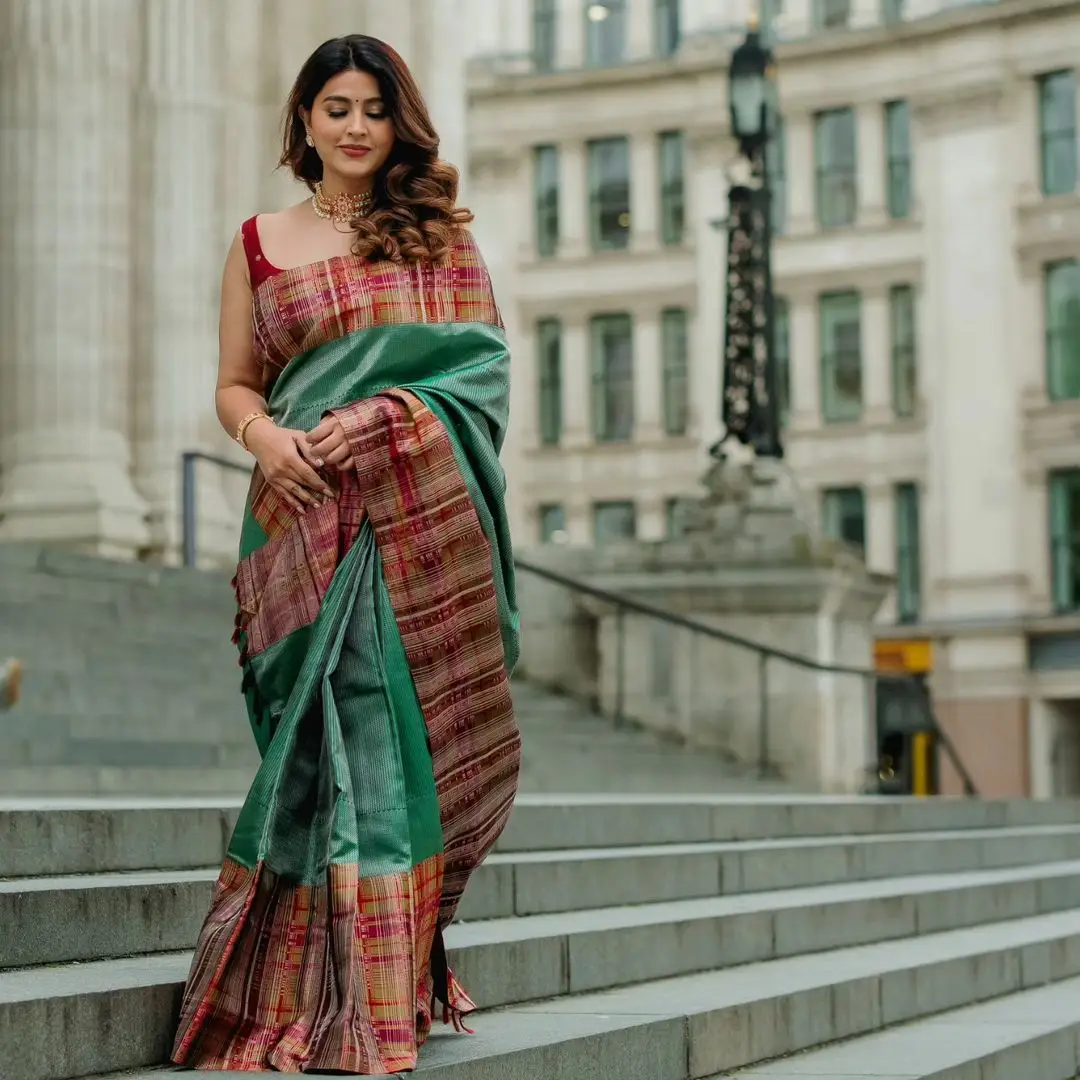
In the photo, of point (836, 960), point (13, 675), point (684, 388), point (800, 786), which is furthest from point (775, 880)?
point (684, 388)

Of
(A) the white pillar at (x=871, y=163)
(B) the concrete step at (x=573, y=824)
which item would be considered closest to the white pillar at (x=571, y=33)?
(A) the white pillar at (x=871, y=163)

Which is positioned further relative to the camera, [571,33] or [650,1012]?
[571,33]

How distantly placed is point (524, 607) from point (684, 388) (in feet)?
101

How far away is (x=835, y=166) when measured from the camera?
4628 centimetres

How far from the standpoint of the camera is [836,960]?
25.7 feet

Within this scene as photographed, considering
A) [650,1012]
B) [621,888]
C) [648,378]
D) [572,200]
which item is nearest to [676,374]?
[648,378]

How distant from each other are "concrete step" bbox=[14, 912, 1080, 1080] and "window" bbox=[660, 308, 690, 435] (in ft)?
123

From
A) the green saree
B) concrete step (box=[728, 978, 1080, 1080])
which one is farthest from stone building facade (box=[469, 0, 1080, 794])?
the green saree

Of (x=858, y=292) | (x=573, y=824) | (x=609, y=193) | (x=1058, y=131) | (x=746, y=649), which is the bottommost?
(x=573, y=824)

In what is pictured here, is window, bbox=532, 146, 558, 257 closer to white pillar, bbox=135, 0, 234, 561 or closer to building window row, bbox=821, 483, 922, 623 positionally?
building window row, bbox=821, 483, 922, 623

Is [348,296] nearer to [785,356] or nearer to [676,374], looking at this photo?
[785,356]

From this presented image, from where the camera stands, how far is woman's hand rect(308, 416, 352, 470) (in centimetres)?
439

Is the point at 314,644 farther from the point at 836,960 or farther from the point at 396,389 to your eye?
the point at 836,960

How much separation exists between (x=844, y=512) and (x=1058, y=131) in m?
8.42
